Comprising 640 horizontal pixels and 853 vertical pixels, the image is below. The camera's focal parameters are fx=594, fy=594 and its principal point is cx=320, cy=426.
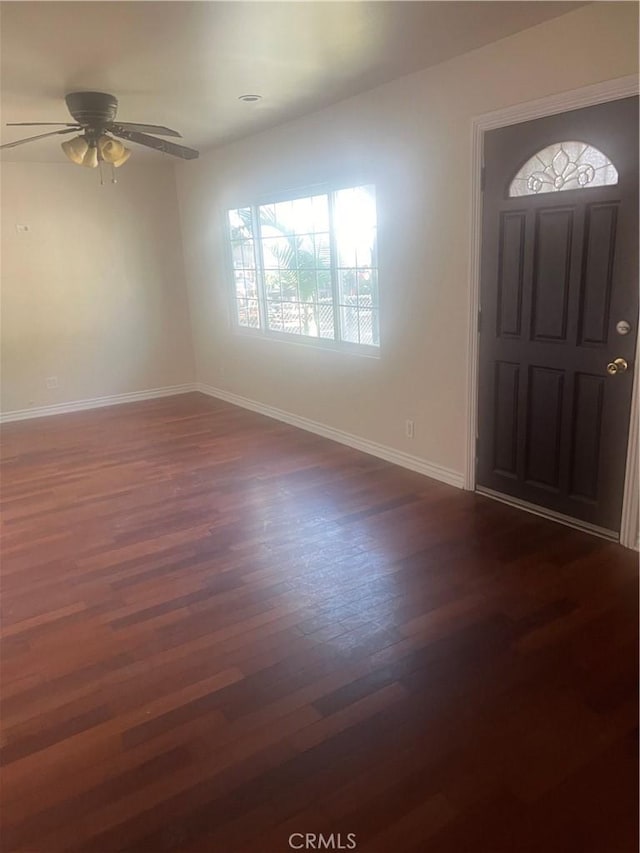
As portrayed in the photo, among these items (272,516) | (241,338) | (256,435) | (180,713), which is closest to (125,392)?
(241,338)

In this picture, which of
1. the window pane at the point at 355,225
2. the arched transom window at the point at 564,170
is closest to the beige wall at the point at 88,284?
the window pane at the point at 355,225

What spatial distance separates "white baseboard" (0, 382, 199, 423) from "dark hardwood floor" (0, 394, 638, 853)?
2.55 meters

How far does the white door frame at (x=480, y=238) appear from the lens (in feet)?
8.75

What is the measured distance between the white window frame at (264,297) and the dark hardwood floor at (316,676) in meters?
1.30

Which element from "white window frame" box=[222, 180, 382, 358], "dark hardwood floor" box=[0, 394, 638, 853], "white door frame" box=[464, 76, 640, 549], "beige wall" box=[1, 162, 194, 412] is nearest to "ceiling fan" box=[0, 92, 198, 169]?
"white window frame" box=[222, 180, 382, 358]

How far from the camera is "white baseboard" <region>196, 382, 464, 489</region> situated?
3.93 m

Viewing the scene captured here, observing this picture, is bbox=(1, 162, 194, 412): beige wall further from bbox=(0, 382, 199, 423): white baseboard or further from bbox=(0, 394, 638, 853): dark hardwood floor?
bbox=(0, 394, 638, 853): dark hardwood floor

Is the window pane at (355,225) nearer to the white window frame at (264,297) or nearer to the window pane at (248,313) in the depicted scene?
the white window frame at (264,297)

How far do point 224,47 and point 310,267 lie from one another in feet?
7.13

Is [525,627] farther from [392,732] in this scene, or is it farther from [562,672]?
[392,732]

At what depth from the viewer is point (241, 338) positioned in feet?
19.8

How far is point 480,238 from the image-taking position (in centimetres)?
334

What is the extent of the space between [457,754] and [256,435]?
3.61 m

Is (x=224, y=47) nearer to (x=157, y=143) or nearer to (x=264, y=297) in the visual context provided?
(x=157, y=143)
